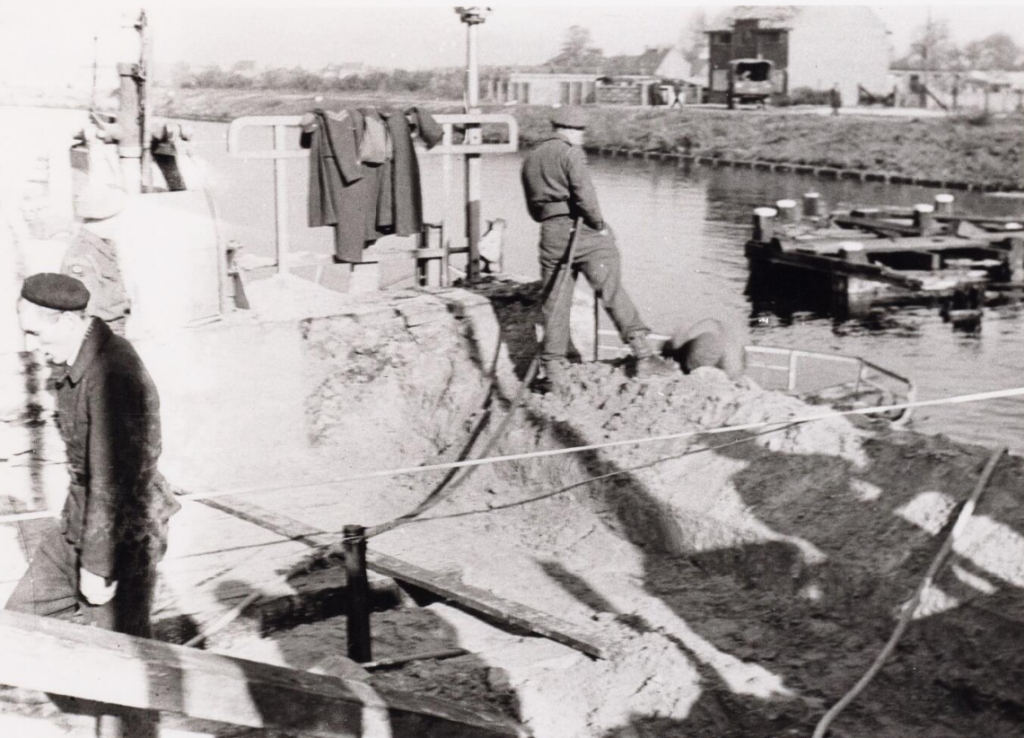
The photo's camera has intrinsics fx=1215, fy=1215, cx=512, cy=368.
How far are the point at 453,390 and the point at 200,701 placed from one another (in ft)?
24.3

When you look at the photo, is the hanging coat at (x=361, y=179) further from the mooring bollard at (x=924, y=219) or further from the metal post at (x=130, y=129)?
the mooring bollard at (x=924, y=219)

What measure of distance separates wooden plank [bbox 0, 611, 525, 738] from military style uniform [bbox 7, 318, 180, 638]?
1064mm

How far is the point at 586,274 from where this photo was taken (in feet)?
31.0

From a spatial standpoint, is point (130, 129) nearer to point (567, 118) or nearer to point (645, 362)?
point (567, 118)

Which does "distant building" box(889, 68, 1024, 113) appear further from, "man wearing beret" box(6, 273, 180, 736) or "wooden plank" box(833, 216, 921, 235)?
"man wearing beret" box(6, 273, 180, 736)

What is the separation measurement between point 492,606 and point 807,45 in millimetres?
69760

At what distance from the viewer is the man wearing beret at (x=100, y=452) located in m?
4.06

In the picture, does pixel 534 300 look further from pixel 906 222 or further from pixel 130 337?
pixel 906 222

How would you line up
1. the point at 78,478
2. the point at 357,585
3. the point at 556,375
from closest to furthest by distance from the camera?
the point at 78,478, the point at 357,585, the point at 556,375

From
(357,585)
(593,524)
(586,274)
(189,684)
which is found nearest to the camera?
(189,684)

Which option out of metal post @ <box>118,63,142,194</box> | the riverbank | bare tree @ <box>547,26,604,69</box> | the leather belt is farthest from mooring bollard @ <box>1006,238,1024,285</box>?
bare tree @ <box>547,26,604,69</box>

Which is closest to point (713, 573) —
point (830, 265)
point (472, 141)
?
point (472, 141)

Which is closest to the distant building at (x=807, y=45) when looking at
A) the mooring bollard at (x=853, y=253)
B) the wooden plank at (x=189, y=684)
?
the mooring bollard at (x=853, y=253)

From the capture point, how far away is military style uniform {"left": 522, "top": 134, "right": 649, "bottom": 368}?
9.33m
